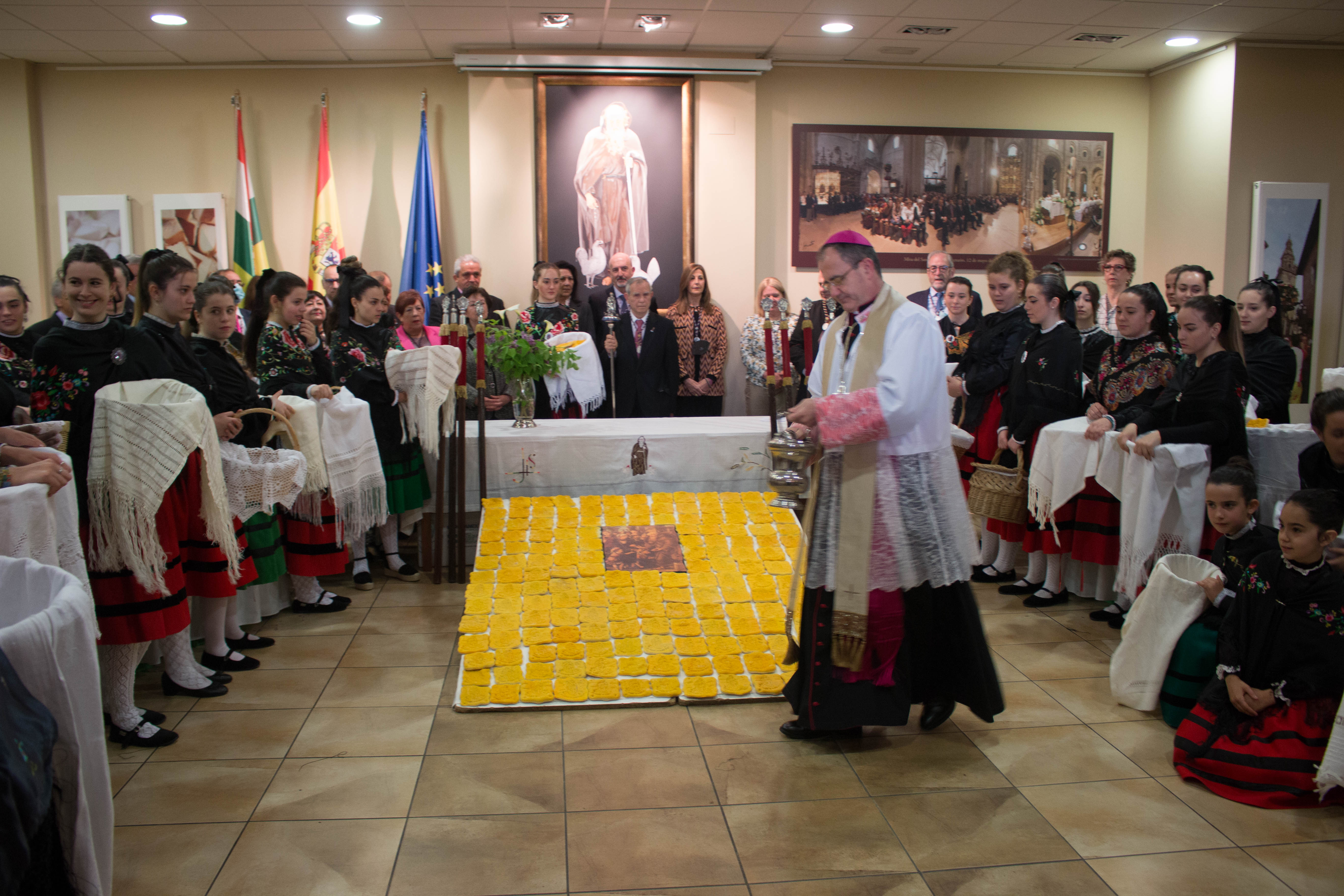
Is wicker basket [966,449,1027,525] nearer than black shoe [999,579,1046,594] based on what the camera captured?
Yes

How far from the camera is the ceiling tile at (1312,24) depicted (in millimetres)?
6906

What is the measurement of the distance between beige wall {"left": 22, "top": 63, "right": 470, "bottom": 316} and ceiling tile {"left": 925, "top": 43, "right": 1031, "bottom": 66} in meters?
4.16

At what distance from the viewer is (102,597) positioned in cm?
319

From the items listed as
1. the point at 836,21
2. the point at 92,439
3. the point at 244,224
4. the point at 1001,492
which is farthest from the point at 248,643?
the point at 836,21

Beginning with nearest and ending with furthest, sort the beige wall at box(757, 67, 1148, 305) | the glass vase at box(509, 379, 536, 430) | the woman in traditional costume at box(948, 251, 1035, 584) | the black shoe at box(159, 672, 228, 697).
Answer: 1. the black shoe at box(159, 672, 228, 697)
2. the woman in traditional costume at box(948, 251, 1035, 584)
3. the glass vase at box(509, 379, 536, 430)
4. the beige wall at box(757, 67, 1148, 305)

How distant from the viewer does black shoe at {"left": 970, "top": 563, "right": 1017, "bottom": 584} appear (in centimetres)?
530

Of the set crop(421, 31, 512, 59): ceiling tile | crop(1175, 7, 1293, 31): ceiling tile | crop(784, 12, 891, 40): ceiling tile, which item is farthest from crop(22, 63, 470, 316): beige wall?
crop(1175, 7, 1293, 31): ceiling tile

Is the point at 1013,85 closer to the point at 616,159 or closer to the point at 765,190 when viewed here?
the point at 765,190

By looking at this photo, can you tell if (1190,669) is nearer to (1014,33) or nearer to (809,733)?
(809,733)

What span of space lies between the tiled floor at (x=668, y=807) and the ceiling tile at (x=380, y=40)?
17.5 ft

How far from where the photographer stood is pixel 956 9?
6.73m

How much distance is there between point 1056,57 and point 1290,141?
205 cm

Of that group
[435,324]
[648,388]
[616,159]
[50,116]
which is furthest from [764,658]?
[50,116]

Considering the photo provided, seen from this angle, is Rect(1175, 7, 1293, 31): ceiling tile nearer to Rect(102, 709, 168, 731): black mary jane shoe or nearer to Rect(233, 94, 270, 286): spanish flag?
Rect(233, 94, 270, 286): spanish flag
